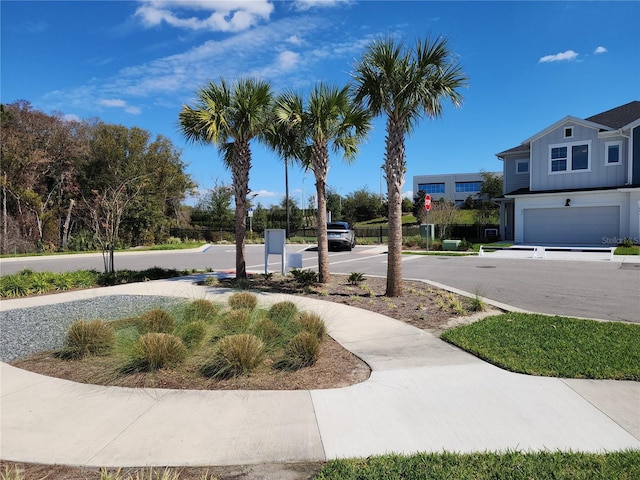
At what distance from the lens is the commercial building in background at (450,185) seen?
3250 inches

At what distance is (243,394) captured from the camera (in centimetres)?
446

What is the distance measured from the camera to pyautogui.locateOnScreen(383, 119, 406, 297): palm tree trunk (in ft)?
33.1

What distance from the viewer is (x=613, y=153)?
2444cm

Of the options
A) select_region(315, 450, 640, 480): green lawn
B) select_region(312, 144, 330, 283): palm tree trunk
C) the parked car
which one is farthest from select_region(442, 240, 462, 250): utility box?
select_region(315, 450, 640, 480): green lawn

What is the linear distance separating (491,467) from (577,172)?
88.5 feet

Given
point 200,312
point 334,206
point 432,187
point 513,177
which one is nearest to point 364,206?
point 334,206

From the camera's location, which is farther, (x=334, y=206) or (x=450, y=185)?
(x=450, y=185)

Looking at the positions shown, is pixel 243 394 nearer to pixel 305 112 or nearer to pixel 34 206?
pixel 305 112

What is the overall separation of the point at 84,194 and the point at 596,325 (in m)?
34.4

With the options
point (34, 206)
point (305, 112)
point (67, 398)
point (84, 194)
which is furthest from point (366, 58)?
point (84, 194)

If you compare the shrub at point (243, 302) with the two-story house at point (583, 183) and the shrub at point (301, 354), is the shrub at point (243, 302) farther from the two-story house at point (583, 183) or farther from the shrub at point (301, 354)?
the two-story house at point (583, 183)

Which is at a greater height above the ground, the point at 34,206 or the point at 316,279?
the point at 34,206

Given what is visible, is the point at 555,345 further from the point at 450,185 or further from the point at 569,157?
the point at 450,185

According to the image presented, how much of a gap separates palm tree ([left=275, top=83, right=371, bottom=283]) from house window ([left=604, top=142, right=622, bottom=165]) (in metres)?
19.4
